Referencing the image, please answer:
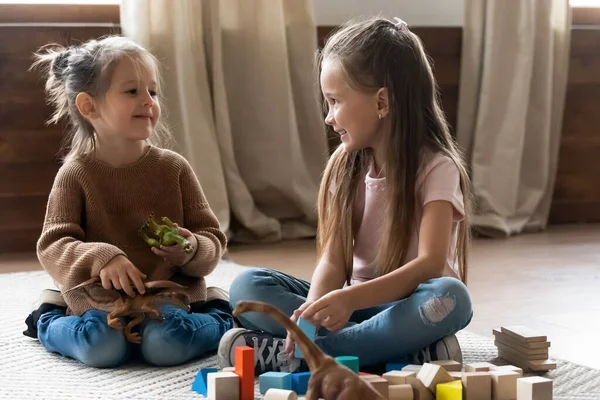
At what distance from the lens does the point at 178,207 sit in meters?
1.57

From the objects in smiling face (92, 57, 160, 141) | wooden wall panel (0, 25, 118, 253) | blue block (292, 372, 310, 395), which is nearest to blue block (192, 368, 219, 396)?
blue block (292, 372, 310, 395)

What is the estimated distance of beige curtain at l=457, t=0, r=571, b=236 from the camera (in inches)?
112

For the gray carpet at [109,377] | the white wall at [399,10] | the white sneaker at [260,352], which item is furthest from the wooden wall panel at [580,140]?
the white sneaker at [260,352]

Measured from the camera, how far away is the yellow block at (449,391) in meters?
1.11

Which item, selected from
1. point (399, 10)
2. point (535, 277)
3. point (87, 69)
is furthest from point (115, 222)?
point (399, 10)

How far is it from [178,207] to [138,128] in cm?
15

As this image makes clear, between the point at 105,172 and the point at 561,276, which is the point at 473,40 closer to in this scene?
the point at 561,276

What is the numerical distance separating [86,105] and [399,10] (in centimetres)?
154

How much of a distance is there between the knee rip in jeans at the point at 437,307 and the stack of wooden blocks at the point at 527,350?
163mm

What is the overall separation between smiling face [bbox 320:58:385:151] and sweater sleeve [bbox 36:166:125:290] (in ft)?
1.32

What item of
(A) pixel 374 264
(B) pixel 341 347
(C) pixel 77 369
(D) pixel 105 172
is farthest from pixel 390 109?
(C) pixel 77 369

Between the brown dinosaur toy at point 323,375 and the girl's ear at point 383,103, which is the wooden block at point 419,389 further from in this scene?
the girl's ear at point 383,103

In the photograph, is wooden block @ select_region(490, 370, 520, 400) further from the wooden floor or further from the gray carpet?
the wooden floor

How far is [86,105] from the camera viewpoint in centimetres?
157
